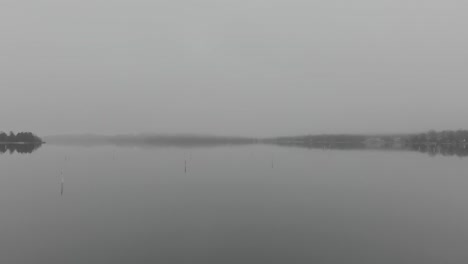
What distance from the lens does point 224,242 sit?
25609 millimetres

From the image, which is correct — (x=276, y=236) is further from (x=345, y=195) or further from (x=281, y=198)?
(x=345, y=195)

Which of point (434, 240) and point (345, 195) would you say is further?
point (345, 195)

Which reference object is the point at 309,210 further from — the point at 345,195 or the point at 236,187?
the point at 236,187

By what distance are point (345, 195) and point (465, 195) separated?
2504 centimetres

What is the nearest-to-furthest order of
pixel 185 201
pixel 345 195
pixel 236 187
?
pixel 185 201 < pixel 345 195 < pixel 236 187

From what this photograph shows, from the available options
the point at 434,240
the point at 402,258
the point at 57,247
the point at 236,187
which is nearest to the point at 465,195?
the point at 434,240

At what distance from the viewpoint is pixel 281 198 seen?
45.8 m

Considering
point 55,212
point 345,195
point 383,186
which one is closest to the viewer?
point 55,212

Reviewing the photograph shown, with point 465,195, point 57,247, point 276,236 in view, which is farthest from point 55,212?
point 465,195

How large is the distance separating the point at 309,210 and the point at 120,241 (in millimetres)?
26077

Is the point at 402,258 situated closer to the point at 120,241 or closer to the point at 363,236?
the point at 363,236

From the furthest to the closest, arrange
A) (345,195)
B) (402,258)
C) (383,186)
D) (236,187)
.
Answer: (383,186) < (236,187) < (345,195) < (402,258)

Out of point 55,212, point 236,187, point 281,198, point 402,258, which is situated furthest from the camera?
point 236,187

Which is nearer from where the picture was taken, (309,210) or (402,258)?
(402,258)
